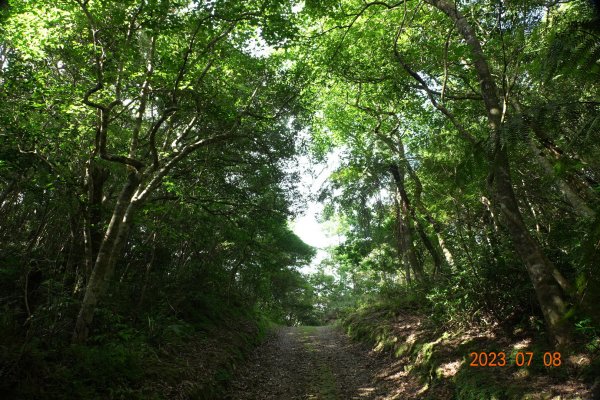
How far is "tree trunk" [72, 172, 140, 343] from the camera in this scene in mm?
6324

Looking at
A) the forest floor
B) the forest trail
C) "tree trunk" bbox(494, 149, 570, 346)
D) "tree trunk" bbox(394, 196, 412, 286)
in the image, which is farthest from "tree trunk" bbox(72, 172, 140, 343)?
"tree trunk" bbox(394, 196, 412, 286)

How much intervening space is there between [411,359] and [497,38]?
824 cm

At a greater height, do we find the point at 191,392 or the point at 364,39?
the point at 364,39

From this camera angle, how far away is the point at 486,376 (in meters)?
5.62

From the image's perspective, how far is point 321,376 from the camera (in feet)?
31.1

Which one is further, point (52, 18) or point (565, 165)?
point (52, 18)

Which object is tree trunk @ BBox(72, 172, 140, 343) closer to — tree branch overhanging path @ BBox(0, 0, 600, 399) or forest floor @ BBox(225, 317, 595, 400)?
tree branch overhanging path @ BBox(0, 0, 600, 399)

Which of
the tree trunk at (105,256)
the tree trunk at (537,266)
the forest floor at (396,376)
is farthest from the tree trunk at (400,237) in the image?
the tree trunk at (105,256)

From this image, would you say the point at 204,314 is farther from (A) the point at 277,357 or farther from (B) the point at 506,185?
(B) the point at 506,185

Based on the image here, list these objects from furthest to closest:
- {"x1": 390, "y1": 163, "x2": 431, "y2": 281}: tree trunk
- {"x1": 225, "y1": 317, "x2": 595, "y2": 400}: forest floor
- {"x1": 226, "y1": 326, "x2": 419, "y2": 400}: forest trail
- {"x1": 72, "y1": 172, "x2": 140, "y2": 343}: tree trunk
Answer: {"x1": 390, "y1": 163, "x2": 431, "y2": 281}: tree trunk
{"x1": 226, "y1": 326, "x2": 419, "y2": 400}: forest trail
{"x1": 72, "y1": 172, "x2": 140, "y2": 343}: tree trunk
{"x1": 225, "y1": 317, "x2": 595, "y2": 400}: forest floor

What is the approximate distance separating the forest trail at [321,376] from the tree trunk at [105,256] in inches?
135

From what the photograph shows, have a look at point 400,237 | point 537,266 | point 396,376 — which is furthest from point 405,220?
point 537,266

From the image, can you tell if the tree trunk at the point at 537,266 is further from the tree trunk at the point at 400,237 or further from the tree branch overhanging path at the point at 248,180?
the tree trunk at the point at 400,237

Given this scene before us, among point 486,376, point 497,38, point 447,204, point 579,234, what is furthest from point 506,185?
point 447,204
